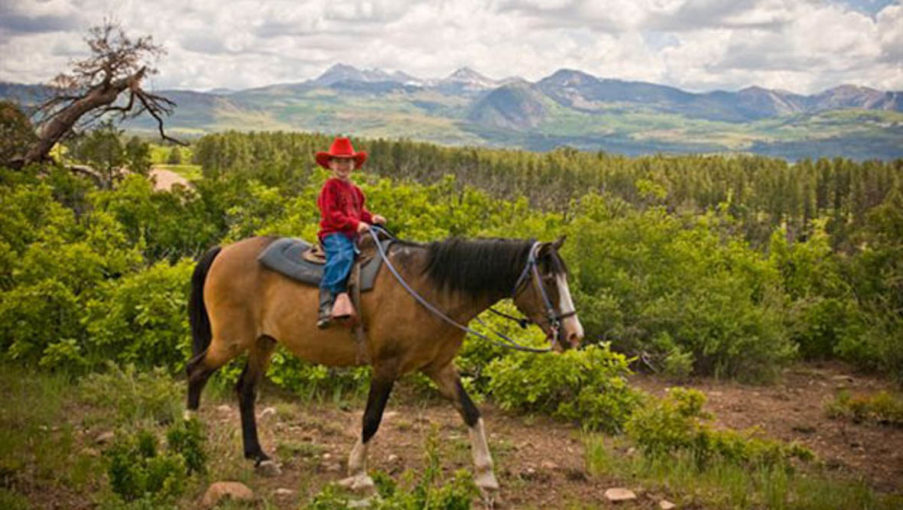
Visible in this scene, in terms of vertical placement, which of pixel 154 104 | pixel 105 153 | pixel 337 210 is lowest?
pixel 105 153

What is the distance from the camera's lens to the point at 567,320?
5926 millimetres

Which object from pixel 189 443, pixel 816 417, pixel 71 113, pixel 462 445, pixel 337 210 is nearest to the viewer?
pixel 189 443

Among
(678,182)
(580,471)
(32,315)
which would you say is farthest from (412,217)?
(678,182)

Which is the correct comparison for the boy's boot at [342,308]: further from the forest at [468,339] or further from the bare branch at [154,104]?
the bare branch at [154,104]

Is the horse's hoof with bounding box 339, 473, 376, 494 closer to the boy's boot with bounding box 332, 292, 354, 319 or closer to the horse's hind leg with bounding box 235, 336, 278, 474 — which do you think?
the horse's hind leg with bounding box 235, 336, 278, 474

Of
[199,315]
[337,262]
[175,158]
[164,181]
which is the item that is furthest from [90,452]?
[175,158]

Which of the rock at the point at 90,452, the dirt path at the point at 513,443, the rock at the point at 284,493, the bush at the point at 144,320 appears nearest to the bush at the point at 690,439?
the dirt path at the point at 513,443

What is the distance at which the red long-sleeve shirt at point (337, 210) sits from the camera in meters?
6.57

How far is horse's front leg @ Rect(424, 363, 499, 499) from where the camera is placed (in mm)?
6277

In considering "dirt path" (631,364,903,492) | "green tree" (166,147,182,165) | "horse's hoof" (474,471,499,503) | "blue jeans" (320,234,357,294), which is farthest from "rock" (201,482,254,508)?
"green tree" (166,147,182,165)

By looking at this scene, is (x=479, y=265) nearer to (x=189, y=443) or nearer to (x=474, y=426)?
(x=474, y=426)

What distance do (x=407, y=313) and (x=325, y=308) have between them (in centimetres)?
75

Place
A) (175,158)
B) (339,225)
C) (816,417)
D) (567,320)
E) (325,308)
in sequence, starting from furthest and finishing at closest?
(175,158)
(816,417)
(339,225)
(325,308)
(567,320)

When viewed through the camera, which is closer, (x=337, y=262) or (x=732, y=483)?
(x=337, y=262)
